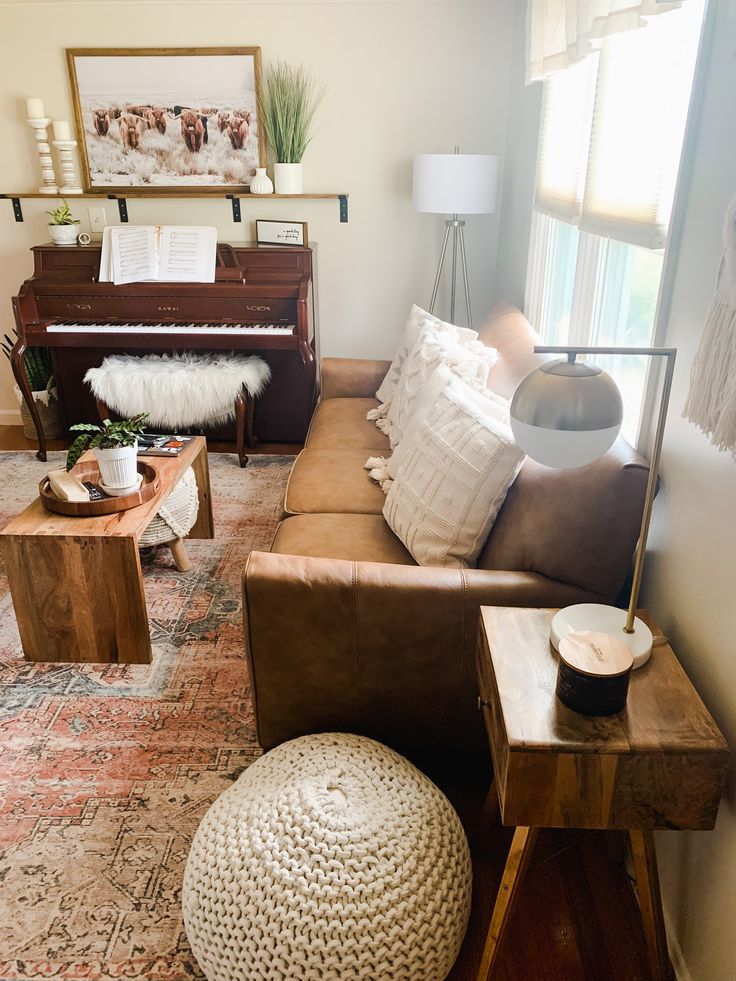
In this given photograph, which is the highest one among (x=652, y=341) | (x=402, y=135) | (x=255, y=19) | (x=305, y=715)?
(x=255, y=19)

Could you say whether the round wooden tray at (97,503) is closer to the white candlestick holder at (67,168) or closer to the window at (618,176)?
the window at (618,176)

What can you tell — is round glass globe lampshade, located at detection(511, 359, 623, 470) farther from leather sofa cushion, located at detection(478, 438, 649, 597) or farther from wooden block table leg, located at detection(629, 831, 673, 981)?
wooden block table leg, located at detection(629, 831, 673, 981)

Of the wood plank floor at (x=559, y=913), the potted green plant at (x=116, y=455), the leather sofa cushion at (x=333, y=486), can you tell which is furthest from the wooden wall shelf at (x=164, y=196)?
the wood plank floor at (x=559, y=913)

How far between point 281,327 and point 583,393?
2.68m

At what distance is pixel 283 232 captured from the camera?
3664mm

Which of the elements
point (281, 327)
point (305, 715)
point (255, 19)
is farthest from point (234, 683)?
point (255, 19)

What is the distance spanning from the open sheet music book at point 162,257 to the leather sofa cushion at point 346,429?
3.32 ft

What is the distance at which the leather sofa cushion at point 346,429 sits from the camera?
2.68 m

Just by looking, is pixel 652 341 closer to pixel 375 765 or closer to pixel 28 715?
pixel 375 765

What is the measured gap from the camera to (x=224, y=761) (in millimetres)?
1799

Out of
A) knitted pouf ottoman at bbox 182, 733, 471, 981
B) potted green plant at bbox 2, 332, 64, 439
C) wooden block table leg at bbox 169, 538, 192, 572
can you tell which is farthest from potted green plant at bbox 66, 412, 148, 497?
potted green plant at bbox 2, 332, 64, 439

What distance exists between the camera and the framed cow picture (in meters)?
3.56

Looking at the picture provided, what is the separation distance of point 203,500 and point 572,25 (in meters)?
1.95

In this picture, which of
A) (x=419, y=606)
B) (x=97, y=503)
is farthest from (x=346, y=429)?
(x=419, y=606)
